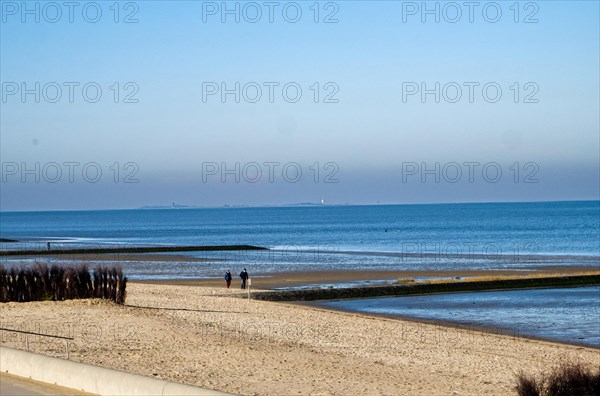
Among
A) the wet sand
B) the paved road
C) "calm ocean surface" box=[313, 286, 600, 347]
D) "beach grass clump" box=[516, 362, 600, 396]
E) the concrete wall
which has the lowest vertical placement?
"calm ocean surface" box=[313, 286, 600, 347]

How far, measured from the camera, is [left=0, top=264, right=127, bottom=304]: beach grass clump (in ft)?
85.1

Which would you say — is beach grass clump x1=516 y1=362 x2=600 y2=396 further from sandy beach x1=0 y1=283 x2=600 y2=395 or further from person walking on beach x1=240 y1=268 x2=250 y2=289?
person walking on beach x1=240 y1=268 x2=250 y2=289

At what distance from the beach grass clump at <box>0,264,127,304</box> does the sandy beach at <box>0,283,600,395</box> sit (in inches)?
26.9

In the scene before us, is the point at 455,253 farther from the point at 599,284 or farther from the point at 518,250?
the point at 599,284

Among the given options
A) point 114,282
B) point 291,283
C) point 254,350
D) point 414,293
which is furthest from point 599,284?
point 254,350

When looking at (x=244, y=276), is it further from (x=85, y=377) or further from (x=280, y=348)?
(x=85, y=377)

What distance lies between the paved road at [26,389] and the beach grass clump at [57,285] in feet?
48.0

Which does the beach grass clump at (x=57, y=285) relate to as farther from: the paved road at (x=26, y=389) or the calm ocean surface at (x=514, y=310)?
the paved road at (x=26, y=389)

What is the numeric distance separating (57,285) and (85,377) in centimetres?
1606

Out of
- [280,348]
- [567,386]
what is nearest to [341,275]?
[280,348]

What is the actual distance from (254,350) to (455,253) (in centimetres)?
6347

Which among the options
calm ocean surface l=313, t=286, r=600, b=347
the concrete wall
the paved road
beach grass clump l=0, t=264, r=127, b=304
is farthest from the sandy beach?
the paved road

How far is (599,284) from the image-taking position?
155 feet

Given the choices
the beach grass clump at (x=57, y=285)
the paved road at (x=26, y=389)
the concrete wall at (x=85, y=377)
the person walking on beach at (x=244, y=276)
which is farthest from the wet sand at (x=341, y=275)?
the paved road at (x=26, y=389)
